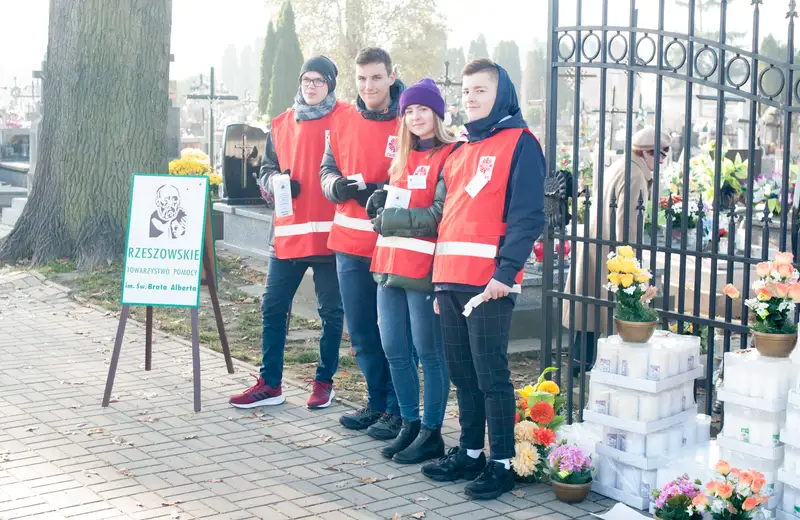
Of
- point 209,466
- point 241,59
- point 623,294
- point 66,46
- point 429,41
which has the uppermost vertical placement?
point 241,59

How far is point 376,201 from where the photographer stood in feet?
18.2

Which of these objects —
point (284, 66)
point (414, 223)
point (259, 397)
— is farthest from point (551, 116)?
point (284, 66)

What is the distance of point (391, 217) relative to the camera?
17.5 feet

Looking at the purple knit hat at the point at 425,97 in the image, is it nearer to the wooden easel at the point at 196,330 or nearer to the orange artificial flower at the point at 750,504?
the wooden easel at the point at 196,330

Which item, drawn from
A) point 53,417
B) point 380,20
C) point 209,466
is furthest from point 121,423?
point 380,20

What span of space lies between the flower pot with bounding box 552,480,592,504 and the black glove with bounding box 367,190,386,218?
5.32 ft

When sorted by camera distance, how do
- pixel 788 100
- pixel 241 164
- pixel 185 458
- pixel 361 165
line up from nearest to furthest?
pixel 788 100 → pixel 185 458 → pixel 361 165 → pixel 241 164

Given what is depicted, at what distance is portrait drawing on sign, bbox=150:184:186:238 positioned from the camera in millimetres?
6914

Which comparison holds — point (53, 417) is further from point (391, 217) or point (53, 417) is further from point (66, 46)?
point (66, 46)

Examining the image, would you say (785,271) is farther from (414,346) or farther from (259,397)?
(259,397)

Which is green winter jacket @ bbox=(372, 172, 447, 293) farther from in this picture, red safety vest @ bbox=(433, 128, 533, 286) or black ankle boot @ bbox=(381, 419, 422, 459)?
black ankle boot @ bbox=(381, 419, 422, 459)

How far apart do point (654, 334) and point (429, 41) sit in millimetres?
44963

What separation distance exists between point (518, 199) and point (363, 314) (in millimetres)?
1462

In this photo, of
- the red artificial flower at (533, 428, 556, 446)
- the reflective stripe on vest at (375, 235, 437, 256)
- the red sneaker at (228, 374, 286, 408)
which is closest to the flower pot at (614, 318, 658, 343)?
the red artificial flower at (533, 428, 556, 446)
